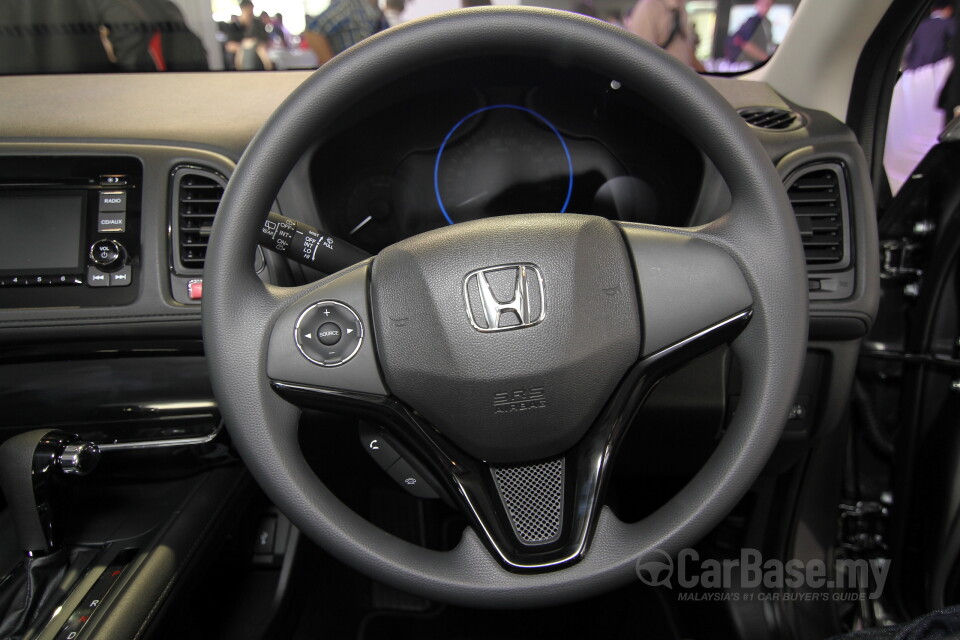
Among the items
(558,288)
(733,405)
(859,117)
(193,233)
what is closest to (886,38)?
(859,117)

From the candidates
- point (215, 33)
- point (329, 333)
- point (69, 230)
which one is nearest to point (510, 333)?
point (329, 333)

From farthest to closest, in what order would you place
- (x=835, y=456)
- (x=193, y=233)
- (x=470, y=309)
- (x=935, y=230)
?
(x=835, y=456)
(x=935, y=230)
(x=193, y=233)
(x=470, y=309)

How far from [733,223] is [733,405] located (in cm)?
41

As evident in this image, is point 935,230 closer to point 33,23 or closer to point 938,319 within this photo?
point 938,319

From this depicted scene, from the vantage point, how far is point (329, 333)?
792 mm

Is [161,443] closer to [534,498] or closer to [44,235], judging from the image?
[44,235]

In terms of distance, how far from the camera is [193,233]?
1106mm

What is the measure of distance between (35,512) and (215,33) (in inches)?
35.3

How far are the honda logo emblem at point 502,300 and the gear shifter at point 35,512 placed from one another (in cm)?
56

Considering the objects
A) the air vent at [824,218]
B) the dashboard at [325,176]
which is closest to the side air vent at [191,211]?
the dashboard at [325,176]

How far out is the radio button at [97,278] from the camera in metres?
1.11

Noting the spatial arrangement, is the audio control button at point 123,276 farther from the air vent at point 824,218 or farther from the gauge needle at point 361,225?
the air vent at point 824,218

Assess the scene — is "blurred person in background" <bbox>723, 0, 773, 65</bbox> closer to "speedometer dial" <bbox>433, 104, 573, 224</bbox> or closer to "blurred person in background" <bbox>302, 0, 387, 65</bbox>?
"speedometer dial" <bbox>433, 104, 573, 224</bbox>

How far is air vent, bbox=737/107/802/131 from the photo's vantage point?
1148 mm
